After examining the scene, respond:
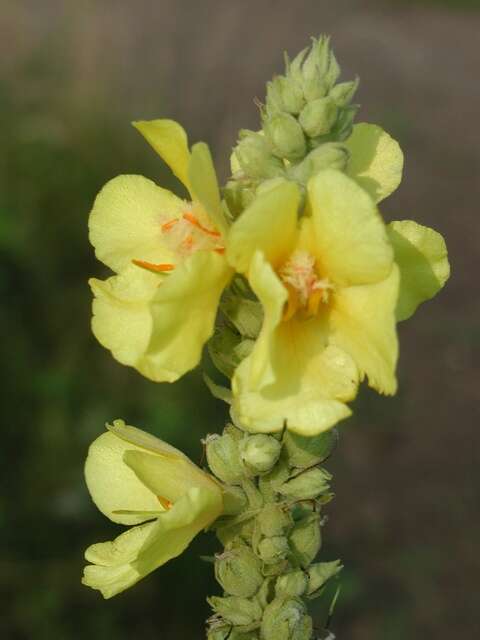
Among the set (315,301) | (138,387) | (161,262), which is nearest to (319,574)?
(315,301)

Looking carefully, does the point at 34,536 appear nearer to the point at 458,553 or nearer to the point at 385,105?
the point at 458,553

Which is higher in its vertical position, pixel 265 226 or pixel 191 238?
pixel 265 226

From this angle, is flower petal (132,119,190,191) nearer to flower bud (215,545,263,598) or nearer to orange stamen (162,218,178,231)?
orange stamen (162,218,178,231)

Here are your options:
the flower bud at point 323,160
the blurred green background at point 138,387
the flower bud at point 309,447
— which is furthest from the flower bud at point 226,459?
the blurred green background at point 138,387

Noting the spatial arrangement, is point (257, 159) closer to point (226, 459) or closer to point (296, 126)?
point (296, 126)

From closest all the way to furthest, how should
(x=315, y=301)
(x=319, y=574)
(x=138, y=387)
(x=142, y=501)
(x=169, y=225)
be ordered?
→ (x=315, y=301)
(x=169, y=225)
(x=319, y=574)
(x=142, y=501)
(x=138, y=387)

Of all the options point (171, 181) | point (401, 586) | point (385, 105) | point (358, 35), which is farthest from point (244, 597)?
point (358, 35)
